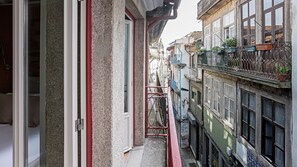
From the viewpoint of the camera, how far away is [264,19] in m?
8.23

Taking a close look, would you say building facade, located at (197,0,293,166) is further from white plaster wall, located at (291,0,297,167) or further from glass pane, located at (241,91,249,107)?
white plaster wall, located at (291,0,297,167)

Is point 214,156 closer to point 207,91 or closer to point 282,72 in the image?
point 207,91

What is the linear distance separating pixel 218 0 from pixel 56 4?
37.1 feet

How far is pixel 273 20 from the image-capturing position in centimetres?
761

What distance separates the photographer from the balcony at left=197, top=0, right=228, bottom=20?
12.5 m

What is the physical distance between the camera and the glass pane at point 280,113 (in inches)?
271

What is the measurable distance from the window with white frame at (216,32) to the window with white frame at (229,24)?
29.1 inches

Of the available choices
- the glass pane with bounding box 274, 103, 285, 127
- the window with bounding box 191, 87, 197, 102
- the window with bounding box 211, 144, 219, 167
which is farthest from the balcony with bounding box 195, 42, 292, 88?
the window with bounding box 191, 87, 197, 102

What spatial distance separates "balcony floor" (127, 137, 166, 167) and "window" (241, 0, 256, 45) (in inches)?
241

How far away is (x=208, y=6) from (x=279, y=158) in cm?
867

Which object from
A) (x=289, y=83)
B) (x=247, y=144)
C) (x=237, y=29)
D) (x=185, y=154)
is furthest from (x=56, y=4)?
(x=185, y=154)

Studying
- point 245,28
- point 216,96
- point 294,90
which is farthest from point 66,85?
point 216,96

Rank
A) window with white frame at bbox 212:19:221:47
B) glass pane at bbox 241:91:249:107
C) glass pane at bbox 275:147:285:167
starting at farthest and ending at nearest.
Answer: window with white frame at bbox 212:19:221:47
glass pane at bbox 241:91:249:107
glass pane at bbox 275:147:285:167

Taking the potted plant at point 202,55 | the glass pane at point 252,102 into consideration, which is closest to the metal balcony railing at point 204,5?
the potted plant at point 202,55
